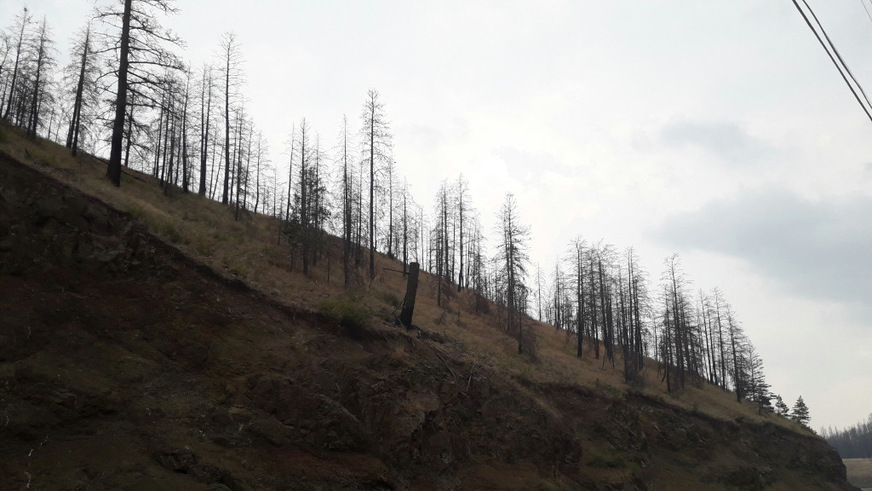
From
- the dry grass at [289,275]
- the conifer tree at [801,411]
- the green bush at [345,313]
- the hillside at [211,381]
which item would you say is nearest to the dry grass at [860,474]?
the conifer tree at [801,411]

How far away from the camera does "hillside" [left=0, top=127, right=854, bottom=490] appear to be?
1003 centimetres

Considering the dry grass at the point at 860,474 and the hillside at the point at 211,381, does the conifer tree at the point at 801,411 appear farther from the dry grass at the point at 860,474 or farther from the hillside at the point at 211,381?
the hillside at the point at 211,381

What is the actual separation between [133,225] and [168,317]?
3435mm

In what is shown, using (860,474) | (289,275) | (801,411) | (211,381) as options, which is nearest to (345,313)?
(211,381)

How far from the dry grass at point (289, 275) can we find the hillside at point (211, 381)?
0.25 m

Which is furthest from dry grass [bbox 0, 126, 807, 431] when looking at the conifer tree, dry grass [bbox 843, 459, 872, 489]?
dry grass [bbox 843, 459, 872, 489]

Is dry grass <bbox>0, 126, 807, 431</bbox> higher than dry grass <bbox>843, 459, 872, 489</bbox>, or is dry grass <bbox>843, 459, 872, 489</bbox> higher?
dry grass <bbox>0, 126, 807, 431</bbox>

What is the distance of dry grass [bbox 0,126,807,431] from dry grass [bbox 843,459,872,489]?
235 ft

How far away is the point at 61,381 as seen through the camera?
1032 centimetres

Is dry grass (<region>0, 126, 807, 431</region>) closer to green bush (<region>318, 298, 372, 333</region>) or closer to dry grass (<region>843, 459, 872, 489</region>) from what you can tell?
green bush (<region>318, 298, 372, 333</region>)

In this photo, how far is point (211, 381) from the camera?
12766mm

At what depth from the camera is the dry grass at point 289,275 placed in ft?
53.3

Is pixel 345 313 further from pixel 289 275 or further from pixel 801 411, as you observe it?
pixel 801 411

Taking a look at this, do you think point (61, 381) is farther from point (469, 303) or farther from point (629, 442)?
Answer: point (469, 303)
